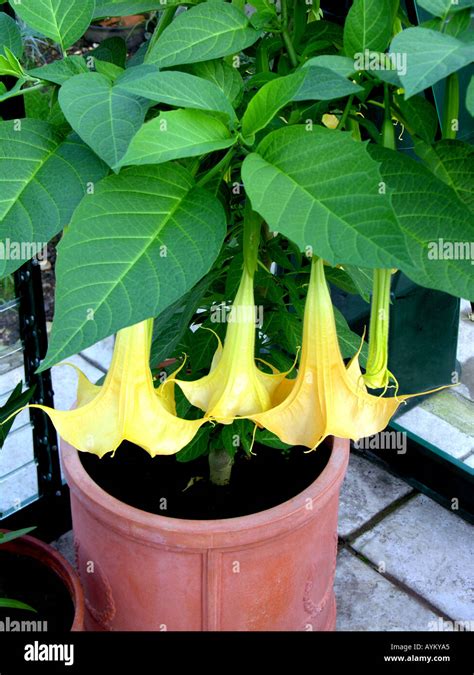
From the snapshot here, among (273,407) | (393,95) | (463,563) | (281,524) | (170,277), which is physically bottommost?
(463,563)

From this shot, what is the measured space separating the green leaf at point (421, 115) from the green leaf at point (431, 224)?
76mm

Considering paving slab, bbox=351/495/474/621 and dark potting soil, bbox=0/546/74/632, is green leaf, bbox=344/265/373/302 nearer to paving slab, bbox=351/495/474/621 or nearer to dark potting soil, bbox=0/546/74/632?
dark potting soil, bbox=0/546/74/632

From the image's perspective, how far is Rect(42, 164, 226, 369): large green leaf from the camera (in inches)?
23.7

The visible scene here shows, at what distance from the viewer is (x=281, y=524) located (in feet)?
3.47

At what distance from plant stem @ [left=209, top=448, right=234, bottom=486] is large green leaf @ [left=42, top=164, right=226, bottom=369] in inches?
20.3

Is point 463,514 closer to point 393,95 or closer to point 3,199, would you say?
point 393,95

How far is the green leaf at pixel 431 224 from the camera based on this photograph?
0.63 metres

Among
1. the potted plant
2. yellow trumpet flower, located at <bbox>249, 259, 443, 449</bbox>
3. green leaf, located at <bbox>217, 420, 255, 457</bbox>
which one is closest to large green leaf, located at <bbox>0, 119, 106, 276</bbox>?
the potted plant

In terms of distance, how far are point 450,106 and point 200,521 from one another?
0.57 metres

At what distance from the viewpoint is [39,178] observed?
69 cm

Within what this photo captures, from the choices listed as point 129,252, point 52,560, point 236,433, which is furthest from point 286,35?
point 52,560

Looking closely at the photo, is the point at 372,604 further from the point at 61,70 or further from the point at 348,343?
the point at 61,70

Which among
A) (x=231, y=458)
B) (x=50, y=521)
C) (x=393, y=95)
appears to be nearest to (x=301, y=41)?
(x=393, y=95)

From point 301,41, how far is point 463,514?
1049mm
